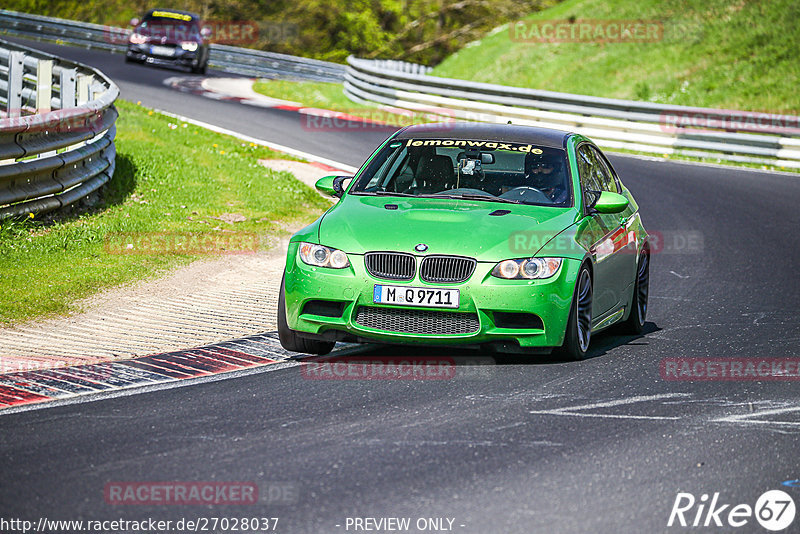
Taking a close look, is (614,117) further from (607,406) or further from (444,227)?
(607,406)

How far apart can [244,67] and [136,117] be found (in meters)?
22.1

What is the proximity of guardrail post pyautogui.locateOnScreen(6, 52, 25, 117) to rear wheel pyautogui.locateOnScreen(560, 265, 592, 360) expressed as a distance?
11595mm

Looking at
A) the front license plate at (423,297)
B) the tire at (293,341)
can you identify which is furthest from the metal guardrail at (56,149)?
the front license plate at (423,297)

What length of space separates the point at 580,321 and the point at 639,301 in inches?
65.9

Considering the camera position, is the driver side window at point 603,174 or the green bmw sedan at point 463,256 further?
the driver side window at point 603,174

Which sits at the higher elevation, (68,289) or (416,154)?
(416,154)

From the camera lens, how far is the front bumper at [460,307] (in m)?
7.43

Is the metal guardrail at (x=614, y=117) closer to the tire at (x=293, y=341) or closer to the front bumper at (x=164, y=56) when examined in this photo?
the front bumper at (x=164, y=56)

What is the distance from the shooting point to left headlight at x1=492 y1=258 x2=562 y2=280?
24.5ft

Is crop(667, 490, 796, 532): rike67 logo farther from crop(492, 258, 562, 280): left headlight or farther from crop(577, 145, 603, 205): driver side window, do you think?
crop(577, 145, 603, 205): driver side window

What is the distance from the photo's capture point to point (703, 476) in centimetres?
552

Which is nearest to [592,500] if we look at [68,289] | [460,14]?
[68,289]

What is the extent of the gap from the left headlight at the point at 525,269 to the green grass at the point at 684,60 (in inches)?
1039

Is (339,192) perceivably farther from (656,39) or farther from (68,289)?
(656,39)
